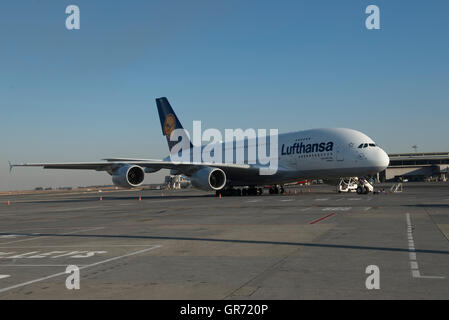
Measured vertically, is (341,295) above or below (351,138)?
below

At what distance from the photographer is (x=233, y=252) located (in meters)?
9.27

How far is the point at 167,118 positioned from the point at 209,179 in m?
15.3

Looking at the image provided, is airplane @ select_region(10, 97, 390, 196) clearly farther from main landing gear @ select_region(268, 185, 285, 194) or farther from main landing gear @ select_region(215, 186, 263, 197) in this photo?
main landing gear @ select_region(268, 185, 285, 194)

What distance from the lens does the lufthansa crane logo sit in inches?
1887

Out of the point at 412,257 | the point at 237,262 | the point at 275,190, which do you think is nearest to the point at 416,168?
the point at 275,190

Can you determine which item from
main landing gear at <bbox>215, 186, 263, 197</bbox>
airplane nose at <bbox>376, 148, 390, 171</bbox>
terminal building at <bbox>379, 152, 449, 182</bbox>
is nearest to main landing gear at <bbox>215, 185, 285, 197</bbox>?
main landing gear at <bbox>215, 186, 263, 197</bbox>

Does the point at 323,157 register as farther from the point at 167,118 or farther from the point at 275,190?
the point at 167,118

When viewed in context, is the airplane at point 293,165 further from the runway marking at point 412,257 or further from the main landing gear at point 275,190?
the runway marking at point 412,257

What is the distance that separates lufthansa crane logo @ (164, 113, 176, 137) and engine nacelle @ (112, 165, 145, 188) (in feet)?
43.5

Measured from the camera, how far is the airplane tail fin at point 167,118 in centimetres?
4791

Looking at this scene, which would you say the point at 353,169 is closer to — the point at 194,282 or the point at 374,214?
the point at 374,214

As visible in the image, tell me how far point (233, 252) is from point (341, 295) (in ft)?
12.8

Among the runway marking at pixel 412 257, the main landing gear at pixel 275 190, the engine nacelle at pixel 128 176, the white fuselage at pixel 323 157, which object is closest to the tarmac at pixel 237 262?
the runway marking at pixel 412 257
